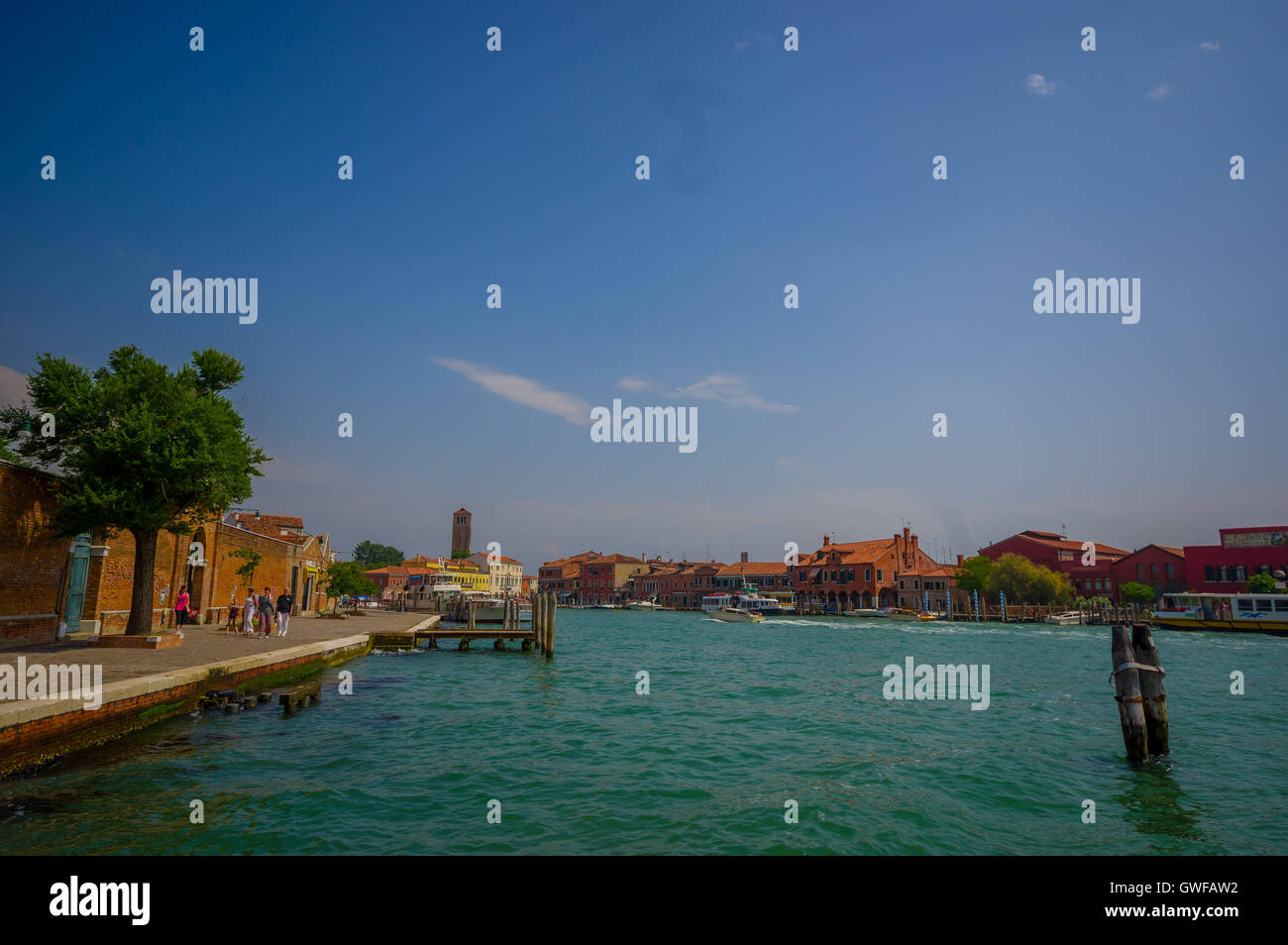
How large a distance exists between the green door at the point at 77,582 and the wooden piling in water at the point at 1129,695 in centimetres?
2462

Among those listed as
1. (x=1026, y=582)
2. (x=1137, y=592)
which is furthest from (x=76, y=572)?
(x=1137, y=592)

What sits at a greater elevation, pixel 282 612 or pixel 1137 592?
pixel 282 612

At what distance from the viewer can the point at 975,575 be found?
78812mm

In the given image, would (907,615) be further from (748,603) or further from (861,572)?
(748,603)

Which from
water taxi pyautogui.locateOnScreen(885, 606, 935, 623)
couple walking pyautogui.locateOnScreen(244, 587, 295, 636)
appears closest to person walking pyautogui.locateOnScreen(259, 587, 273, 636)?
couple walking pyautogui.locateOnScreen(244, 587, 295, 636)

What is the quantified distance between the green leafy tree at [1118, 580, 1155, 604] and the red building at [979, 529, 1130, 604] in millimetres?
4202

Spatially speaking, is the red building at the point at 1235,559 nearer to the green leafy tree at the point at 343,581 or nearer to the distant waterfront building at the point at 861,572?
the distant waterfront building at the point at 861,572

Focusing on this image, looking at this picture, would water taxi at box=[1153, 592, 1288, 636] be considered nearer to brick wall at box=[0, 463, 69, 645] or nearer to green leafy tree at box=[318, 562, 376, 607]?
green leafy tree at box=[318, 562, 376, 607]

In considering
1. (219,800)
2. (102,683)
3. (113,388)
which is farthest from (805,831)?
(113,388)

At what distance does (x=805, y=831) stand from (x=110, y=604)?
21.2 metres

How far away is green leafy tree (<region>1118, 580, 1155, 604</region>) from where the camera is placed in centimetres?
6769

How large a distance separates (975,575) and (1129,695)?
7373 centimetres
